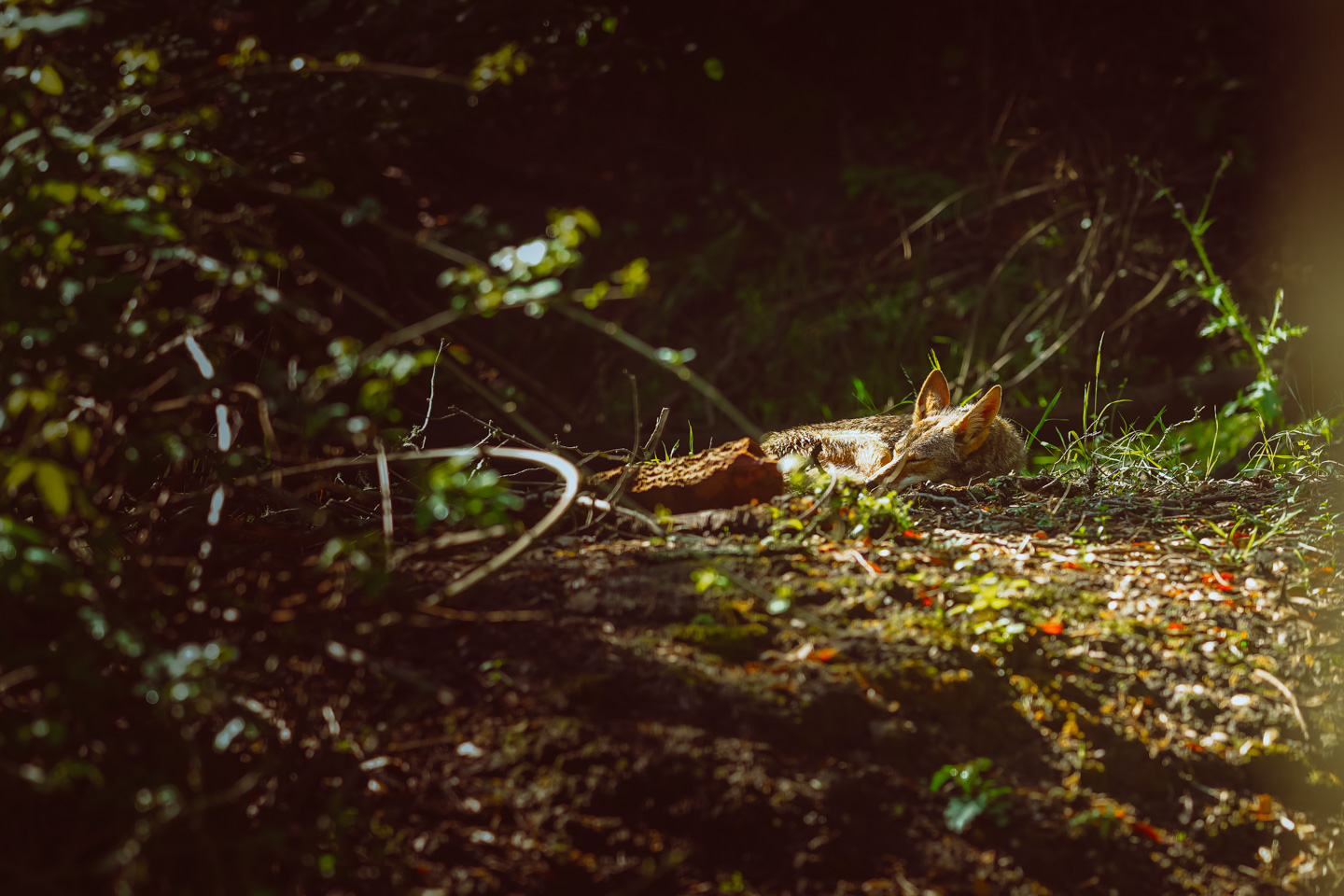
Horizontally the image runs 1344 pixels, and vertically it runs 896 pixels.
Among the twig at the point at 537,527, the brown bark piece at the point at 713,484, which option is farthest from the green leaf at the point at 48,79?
the brown bark piece at the point at 713,484

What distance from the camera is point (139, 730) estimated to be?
6.77 ft

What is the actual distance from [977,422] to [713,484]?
1928 mm

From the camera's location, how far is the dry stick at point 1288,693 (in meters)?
2.70

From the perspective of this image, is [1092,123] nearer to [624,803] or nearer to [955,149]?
[955,149]

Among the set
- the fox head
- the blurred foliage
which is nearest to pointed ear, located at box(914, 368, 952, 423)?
the fox head

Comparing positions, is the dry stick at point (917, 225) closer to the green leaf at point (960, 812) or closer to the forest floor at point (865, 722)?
the forest floor at point (865, 722)

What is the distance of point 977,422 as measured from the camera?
16.4 feet

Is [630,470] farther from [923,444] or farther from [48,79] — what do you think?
[48,79]

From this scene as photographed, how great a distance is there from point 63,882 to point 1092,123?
10093 mm

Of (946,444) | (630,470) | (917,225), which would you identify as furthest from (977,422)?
(917,225)

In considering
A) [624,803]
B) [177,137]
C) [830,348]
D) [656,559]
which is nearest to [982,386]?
[830,348]

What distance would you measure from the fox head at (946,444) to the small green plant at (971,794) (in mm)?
2303

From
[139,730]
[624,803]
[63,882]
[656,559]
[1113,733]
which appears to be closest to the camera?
[63,882]

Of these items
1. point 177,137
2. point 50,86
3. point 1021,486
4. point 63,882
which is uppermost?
point 50,86
